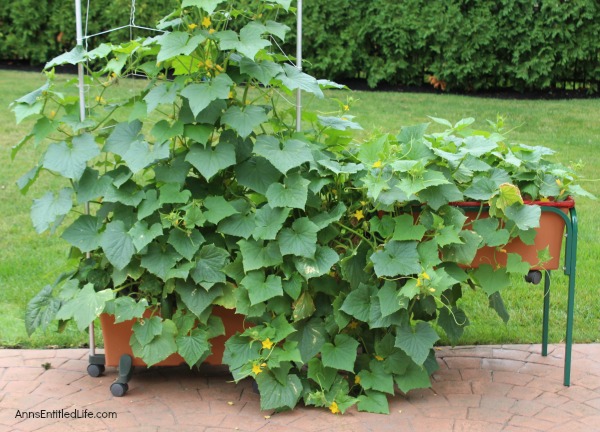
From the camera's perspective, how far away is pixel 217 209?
3424mm

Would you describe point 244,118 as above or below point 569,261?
above

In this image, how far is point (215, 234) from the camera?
11.6 ft

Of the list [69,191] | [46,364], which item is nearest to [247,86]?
[69,191]

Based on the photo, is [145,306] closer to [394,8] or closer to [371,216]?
[371,216]

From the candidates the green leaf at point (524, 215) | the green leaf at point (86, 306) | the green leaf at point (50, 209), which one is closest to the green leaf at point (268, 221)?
the green leaf at point (86, 306)

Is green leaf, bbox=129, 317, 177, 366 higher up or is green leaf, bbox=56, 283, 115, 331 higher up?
green leaf, bbox=56, 283, 115, 331

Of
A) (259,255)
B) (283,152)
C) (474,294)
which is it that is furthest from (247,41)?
(474,294)

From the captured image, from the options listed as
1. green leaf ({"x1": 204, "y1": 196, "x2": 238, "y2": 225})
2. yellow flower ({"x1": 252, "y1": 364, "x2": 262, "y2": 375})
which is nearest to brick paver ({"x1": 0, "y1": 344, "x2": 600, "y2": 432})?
yellow flower ({"x1": 252, "y1": 364, "x2": 262, "y2": 375})

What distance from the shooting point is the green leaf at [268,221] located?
3.32 m

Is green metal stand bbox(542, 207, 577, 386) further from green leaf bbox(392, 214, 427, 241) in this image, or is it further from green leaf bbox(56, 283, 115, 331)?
green leaf bbox(56, 283, 115, 331)

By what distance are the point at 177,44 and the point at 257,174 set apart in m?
0.61

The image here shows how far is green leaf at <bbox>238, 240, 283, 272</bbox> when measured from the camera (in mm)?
3330

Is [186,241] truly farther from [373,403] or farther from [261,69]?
[373,403]

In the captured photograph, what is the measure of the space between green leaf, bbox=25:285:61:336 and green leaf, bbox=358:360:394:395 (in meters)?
1.29
